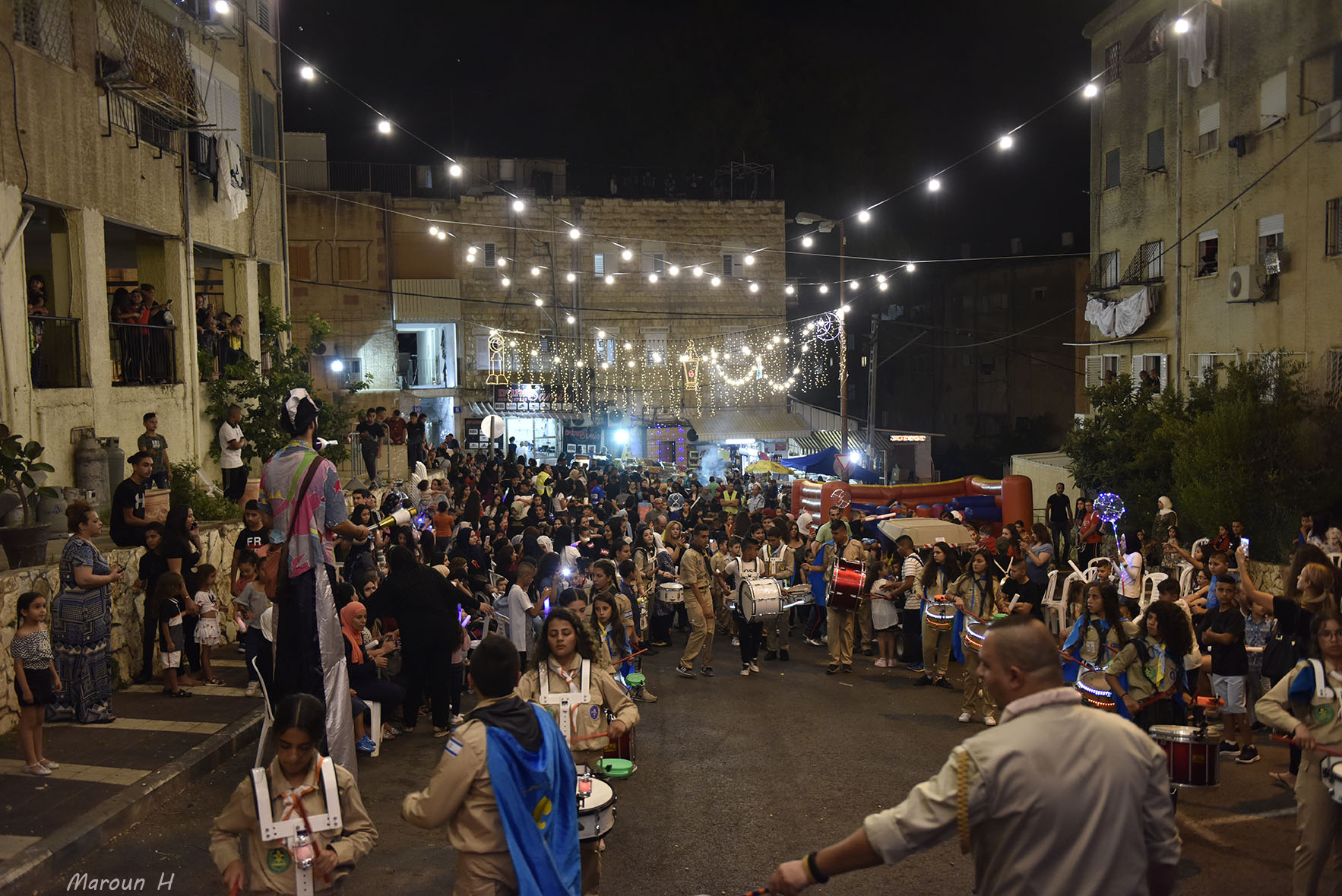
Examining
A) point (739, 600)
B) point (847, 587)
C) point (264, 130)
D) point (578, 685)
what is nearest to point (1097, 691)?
point (578, 685)

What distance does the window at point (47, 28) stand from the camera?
37.4 ft

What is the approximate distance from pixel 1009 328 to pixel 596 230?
645 inches

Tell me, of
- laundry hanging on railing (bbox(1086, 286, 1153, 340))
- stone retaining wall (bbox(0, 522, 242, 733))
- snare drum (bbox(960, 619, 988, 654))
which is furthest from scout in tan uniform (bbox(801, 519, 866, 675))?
laundry hanging on railing (bbox(1086, 286, 1153, 340))

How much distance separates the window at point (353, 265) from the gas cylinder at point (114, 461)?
24157mm

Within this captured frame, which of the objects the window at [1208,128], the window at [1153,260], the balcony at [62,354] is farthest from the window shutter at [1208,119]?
the balcony at [62,354]

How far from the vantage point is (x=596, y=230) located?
38.6 meters

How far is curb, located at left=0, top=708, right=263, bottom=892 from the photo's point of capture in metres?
5.98

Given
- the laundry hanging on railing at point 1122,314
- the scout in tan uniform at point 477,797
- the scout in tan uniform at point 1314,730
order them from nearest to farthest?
the scout in tan uniform at point 477,797 < the scout in tan uniform at point 1314,730 < the laundry hanging on railing at point 1122,314

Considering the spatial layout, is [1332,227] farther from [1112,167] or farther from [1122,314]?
[1112,167]

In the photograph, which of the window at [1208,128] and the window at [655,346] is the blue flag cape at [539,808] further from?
the window at [655,346]

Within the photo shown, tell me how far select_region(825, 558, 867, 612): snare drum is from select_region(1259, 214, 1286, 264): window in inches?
479

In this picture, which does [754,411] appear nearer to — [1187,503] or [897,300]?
[897,300]

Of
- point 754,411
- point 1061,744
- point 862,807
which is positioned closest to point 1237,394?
point 862,807

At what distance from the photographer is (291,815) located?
13.4 ft
